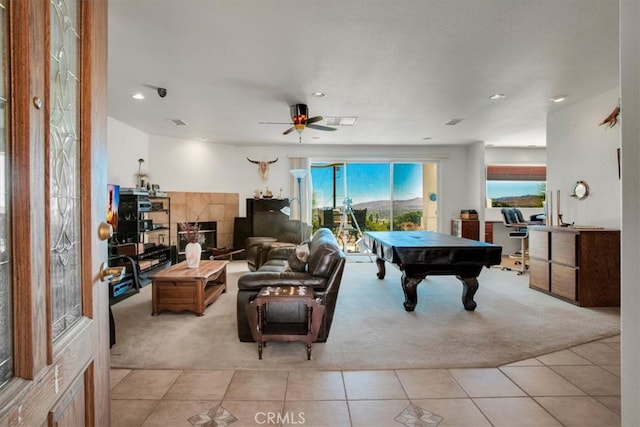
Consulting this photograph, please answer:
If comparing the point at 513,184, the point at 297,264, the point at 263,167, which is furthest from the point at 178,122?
the point at 513,184

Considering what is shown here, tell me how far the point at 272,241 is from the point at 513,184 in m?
6.00

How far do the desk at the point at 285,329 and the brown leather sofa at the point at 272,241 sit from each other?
8.46ft

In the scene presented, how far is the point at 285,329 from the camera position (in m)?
2.71

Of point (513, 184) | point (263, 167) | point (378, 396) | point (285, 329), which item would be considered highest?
point (263, 167)

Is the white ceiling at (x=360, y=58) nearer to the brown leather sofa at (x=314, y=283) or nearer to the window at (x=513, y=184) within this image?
the brown leather sofa at (x=314, y=283)

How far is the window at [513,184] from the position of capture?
8148 mm

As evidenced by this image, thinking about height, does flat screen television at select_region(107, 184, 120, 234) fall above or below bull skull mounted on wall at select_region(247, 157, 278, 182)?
below

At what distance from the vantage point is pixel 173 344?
2.85 metres

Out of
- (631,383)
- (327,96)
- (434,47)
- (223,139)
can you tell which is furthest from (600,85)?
(223,139)

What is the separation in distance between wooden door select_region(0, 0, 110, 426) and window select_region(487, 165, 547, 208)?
28.0ft

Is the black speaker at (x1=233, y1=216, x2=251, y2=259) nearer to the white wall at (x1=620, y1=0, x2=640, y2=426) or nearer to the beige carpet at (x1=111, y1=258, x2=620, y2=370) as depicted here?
the beige carpet at (x1=111, y1=258, x2=620, y2=370)

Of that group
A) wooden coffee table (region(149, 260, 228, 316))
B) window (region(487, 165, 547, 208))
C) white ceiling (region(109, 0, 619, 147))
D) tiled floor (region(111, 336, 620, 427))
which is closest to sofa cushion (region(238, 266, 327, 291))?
tiled floor (region(111, 336, 620, 427))

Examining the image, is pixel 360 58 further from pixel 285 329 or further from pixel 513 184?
pixel 513 184

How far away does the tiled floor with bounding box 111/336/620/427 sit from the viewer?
186 cm
